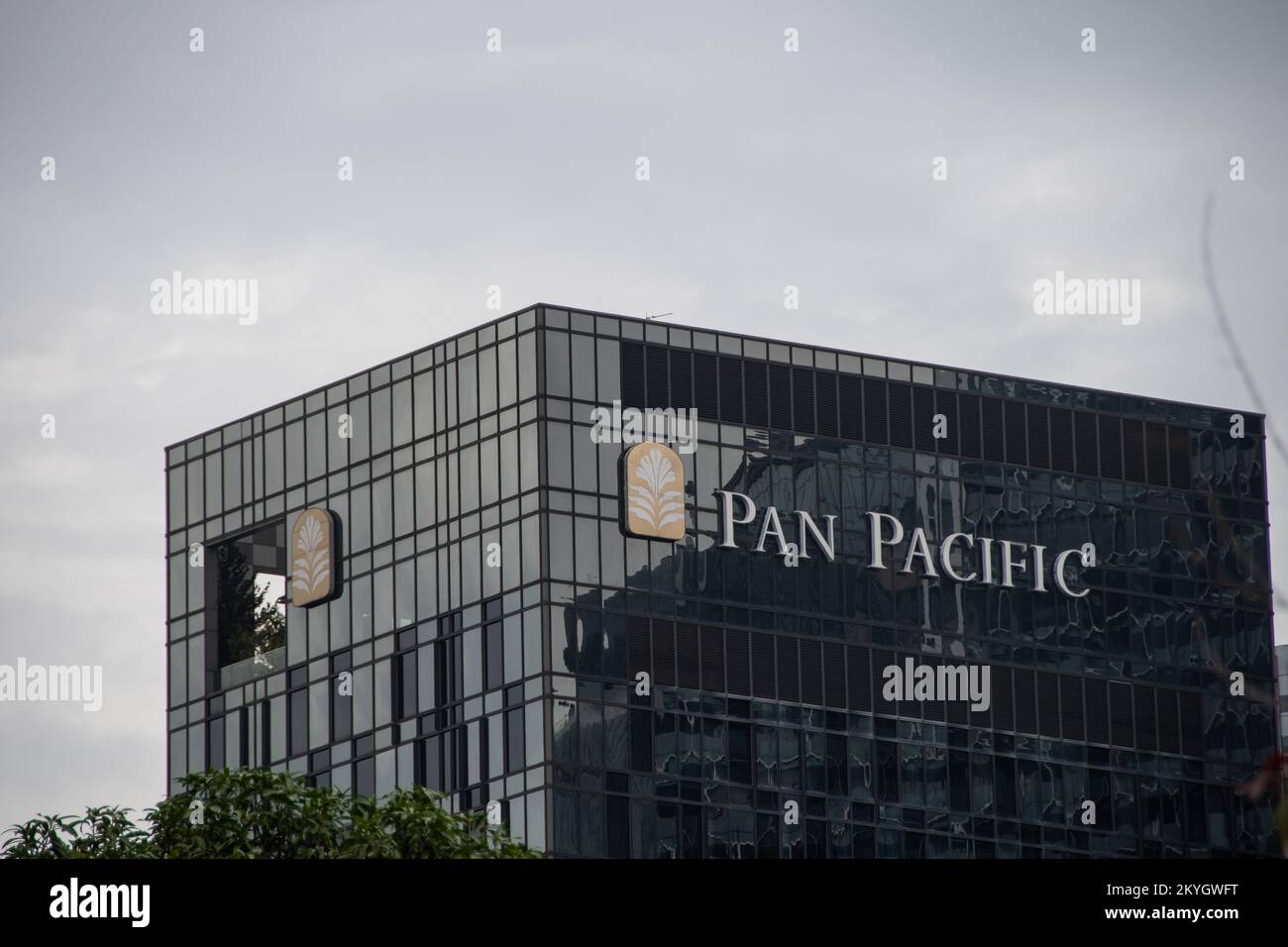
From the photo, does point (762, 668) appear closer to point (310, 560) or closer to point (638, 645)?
point (638, 645)

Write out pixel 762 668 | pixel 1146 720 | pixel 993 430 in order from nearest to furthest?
pixel 762 668 < pixel 993 430 < pixel 1146 720

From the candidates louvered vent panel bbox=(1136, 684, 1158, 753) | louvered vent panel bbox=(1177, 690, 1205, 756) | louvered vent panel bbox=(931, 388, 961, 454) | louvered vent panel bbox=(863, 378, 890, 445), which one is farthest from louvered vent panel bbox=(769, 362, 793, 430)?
louvered vent panel bbox=(1177, 690, 1205, 756)

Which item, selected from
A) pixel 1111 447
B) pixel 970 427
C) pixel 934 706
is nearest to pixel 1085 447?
pixel 1111 447

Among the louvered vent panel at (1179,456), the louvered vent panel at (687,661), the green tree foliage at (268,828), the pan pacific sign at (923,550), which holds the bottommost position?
the green tree foliage at (268,828)

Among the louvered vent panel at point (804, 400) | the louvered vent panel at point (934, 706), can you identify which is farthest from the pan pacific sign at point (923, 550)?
the louvered vent panel at point (804, 400)

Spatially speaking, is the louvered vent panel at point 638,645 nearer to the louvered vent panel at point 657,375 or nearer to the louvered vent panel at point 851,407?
the louvered vent panel at point 657,375

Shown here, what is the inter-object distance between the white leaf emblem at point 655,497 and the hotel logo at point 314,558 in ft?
34.0

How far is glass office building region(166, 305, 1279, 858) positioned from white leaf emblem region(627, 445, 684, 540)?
38cm

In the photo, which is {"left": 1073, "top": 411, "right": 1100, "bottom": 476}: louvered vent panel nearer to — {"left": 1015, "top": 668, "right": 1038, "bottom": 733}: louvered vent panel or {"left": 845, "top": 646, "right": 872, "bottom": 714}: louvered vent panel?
{"left": 1015, "top": 668, "right": 1038, "bottom": 733}: louvered vent panel

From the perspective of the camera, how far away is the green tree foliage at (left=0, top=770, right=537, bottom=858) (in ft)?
133

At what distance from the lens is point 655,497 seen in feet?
243

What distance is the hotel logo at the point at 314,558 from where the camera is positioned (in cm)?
7894

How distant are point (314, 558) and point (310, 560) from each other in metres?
0.19
